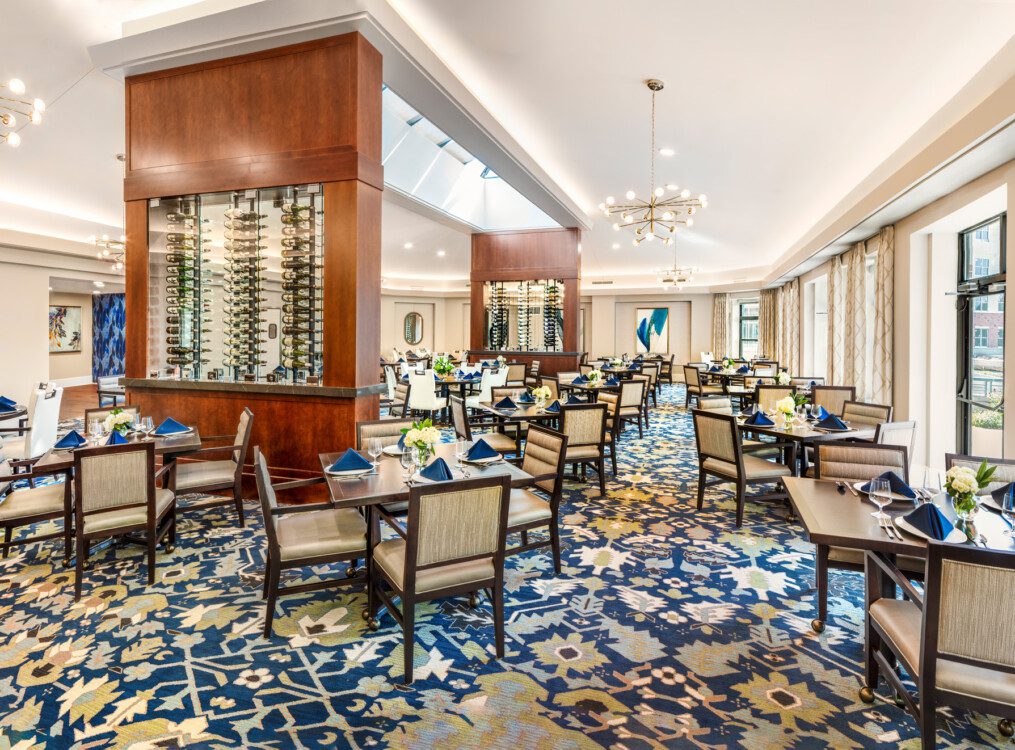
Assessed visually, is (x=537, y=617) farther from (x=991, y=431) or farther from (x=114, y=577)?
(x=991, y=431)

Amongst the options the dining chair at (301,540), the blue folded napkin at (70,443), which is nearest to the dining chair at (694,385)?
the dining chair at (301,540)

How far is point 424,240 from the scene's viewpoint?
1491 cm

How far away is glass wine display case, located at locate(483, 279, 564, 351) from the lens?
12.0 metres

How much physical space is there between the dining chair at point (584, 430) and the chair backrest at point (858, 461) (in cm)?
207

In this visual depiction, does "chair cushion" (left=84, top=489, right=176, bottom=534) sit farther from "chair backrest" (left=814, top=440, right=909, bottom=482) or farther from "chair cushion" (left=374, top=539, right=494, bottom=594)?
"chair backrest" (left=814, top=440, right=909, bottom=482)

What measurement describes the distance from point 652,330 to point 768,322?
382 centimetres

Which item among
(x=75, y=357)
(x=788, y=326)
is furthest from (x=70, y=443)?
(x=75, y=357)

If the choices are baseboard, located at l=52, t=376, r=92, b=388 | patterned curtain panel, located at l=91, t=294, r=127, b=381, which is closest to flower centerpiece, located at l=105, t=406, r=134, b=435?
baseboard, located at l=52, t=376, r=92, b=388

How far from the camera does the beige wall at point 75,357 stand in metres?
15.8

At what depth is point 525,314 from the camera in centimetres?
1224

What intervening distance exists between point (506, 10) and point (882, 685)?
5.25 metres

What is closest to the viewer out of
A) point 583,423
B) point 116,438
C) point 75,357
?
point 116,438

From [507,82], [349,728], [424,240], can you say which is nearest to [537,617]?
[349,728]

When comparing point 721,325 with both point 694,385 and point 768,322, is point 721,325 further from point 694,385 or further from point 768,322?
point 694,385
